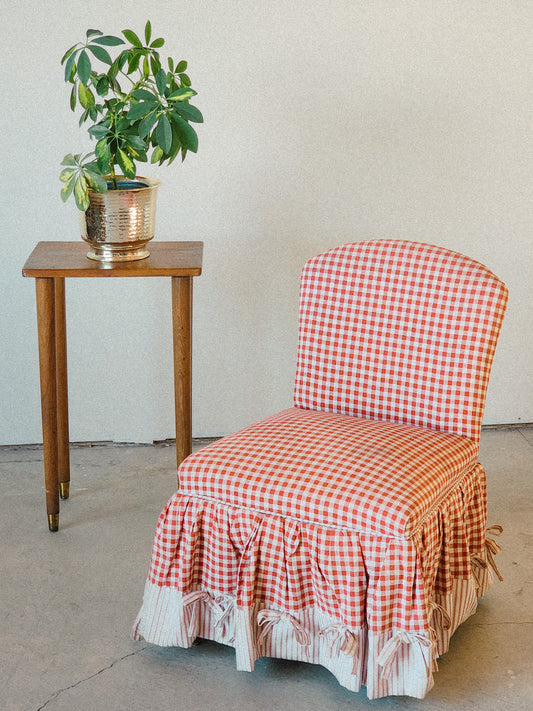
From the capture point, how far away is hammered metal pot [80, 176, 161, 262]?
206 cm

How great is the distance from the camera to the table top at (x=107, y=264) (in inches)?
80.7

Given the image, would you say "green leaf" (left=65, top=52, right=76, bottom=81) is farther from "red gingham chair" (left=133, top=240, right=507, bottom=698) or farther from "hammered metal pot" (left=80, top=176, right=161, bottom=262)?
"red gingham chair" (left=133, top=240, right=507, bottom=698)

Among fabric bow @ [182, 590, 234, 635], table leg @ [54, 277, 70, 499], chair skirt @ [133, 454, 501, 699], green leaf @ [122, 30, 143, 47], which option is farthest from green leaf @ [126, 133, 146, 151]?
fabric bow @ [182, 590, 234, 635]

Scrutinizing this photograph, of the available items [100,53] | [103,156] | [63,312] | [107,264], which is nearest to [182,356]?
[107,264]

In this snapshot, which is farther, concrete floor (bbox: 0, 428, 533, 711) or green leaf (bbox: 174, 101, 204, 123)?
green leaf (bbox: 174, 101, 204, 123)

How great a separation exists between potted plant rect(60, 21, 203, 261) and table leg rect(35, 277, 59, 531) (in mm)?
164

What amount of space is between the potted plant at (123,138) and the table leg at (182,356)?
14cm

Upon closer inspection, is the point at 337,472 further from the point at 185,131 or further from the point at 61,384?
the point at 61,384

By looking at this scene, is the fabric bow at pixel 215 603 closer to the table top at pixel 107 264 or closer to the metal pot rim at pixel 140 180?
the table top at pixel 107 264

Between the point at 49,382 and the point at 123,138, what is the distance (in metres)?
0.61

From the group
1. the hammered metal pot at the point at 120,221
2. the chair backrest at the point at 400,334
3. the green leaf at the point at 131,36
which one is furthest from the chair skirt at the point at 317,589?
the green leaf at the point at 131,36

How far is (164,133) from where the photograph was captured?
1935 mm

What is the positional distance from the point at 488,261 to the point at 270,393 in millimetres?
806

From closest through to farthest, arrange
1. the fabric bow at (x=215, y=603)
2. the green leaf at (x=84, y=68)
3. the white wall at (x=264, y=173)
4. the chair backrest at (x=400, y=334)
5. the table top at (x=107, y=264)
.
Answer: the fabric bow at (x=215, y=603) < the chair backrest at (x=400, y=334) < the green leaf at (x=84, y=68) < the table top at (x=107, y=264) < the white wall at (x=264, y=173)
